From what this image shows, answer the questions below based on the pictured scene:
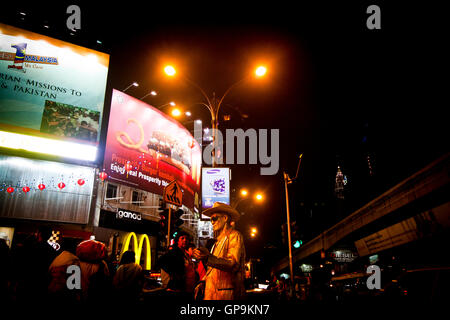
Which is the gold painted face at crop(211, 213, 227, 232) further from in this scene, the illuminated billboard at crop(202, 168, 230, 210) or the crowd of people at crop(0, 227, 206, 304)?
the illuminated billboard at crop(202, 168, 230, 210)

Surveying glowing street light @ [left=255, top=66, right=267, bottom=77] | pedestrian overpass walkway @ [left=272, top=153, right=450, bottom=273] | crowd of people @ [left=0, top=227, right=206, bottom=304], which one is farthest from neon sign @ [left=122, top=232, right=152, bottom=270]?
crowd of people @ [left=0, top=227, right=206, bottom=304]

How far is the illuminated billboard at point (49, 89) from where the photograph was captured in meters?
15.4

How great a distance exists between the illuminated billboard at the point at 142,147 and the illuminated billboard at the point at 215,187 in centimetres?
845

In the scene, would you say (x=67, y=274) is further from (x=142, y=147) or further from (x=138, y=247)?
(x=138, y=247)

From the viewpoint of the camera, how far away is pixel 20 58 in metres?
15.9

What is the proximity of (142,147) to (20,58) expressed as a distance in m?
9.70

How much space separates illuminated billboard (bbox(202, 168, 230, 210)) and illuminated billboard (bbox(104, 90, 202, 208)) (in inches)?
333

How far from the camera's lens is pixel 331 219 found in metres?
40.9

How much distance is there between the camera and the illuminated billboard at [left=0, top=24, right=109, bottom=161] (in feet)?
50.4

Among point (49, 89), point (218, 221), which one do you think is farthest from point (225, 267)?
point (49, 89)

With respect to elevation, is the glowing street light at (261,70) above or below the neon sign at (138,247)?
above

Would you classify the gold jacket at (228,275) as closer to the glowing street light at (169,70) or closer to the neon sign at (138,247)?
the glowing street light at (169,70)

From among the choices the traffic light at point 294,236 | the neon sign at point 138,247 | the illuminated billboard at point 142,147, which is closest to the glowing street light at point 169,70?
the traffic light at point 294,236
